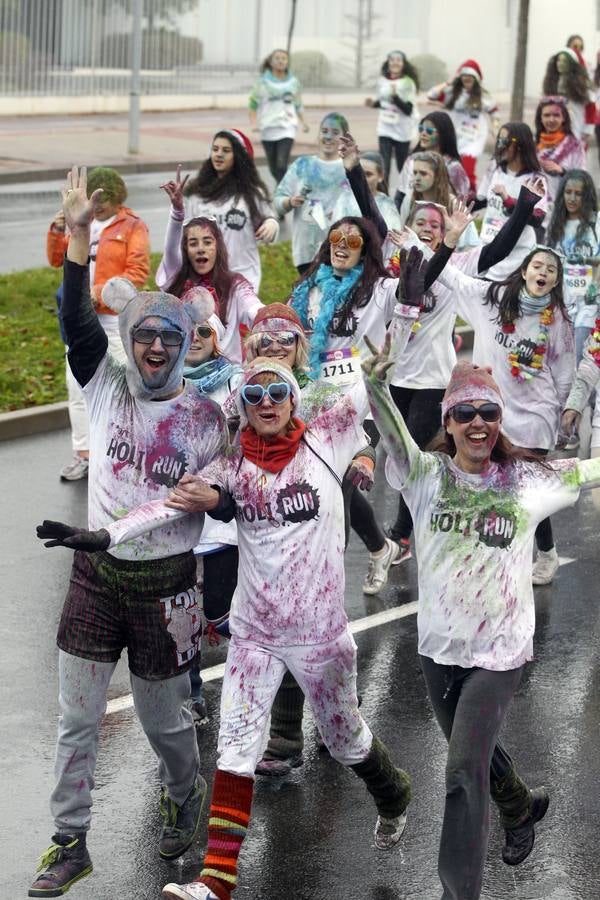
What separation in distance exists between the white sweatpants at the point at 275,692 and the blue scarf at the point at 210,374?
162 cm

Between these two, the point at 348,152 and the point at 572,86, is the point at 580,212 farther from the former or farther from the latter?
the point at 572,86

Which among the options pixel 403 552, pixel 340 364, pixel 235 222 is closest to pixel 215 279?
pixel 340 364

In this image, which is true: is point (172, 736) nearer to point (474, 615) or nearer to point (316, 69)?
point (474, 615)

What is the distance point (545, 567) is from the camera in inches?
383

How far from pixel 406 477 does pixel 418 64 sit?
38.7m

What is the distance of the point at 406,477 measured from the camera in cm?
609

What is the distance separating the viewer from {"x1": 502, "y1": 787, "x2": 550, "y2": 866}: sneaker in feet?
20.8

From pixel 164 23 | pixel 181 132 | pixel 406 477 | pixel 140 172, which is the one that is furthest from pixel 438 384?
pixel 164 23

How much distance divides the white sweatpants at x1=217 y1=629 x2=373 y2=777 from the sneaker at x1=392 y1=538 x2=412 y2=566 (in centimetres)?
367

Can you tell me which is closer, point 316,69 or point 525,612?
point 525,612

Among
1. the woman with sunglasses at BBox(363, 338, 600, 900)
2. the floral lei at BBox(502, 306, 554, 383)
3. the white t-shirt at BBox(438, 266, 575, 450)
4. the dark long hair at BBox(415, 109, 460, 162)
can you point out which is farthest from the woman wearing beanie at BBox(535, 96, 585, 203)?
the woman with sunglasses at BBox(363, 338, 600, 900)

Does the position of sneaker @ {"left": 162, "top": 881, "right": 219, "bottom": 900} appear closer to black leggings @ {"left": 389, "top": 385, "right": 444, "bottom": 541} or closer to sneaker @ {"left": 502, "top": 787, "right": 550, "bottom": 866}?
sneaker @ {"left": 502, "top": 787, "right": 550, "bottom": 866}

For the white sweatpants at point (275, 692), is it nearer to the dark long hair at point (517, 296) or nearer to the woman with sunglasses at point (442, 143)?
the dark long hair at point (517, 296)

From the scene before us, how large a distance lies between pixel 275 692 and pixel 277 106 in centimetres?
1642
